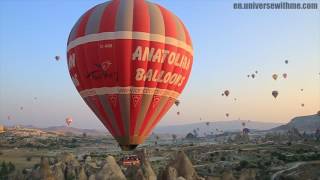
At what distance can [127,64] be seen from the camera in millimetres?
25578

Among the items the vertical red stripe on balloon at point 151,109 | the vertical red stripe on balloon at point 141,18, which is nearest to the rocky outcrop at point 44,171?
the vertical red stripe on balloon at point 151,109

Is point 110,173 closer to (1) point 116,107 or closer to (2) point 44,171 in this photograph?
(2) point 44,171

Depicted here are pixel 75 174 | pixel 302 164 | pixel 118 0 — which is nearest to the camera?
pixel 118 0

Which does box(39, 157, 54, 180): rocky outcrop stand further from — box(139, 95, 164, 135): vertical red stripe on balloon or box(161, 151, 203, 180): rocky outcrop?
box(139, 95, 164, 135): vertical red stripe on balloon

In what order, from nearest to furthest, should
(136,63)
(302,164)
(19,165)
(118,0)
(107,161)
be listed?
(136,63), (118,0), (107,161), (302,164), (19,165)

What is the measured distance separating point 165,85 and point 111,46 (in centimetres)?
390

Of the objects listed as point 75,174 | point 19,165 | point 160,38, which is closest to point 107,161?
point 75,174

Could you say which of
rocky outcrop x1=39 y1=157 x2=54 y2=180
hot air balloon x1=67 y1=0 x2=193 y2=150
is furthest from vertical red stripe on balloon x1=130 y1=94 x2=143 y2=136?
rocky outcrop x1=39 y1=157 x2=54 y2=180

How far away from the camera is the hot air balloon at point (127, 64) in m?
25.6

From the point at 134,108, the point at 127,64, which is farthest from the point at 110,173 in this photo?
the point at 127,64

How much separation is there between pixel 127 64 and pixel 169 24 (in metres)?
3.73

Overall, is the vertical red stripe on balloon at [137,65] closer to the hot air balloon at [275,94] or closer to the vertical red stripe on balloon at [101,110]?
the vertical red stripe on balloon at [101,110]

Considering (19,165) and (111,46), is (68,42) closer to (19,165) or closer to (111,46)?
(111,46)

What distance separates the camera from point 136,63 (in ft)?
84.1
